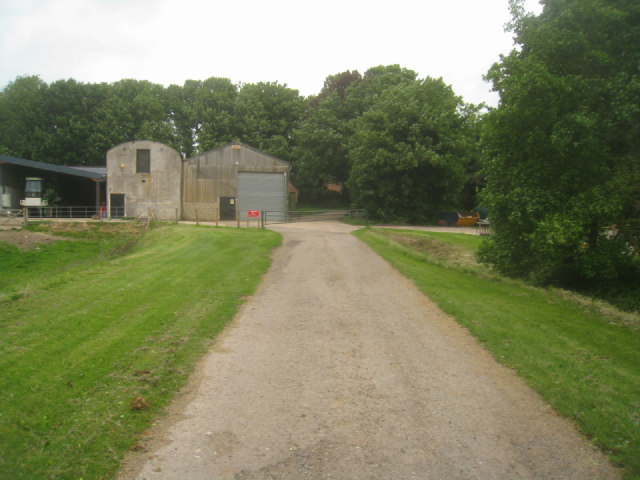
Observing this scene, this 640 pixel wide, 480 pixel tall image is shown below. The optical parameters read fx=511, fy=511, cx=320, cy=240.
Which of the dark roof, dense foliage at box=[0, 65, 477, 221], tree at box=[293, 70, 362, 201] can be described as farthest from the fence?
the dark roof

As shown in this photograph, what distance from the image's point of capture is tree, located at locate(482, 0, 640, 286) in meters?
13.0

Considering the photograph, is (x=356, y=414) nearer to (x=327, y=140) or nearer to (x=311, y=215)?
(x=311, y=215)

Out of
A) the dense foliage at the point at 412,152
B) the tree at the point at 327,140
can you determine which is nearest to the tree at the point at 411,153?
the dense foliage at the point at 412,152

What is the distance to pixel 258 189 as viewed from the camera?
39781 millimetres

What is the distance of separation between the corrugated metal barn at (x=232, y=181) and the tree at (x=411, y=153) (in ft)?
21.4

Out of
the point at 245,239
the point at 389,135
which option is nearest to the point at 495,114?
the point at 245,239

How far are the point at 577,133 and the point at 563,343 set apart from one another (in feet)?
23.8

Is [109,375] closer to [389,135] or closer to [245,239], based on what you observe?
[245,239]

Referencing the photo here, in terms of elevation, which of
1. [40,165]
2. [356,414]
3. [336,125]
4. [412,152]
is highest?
[336,125]

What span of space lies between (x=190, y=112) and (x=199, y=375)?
180 ft

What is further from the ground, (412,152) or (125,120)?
(125,120)

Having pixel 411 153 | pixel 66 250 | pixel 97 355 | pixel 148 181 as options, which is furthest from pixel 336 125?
pixel 97 355

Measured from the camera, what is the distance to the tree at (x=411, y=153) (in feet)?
123

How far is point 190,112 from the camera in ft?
189
